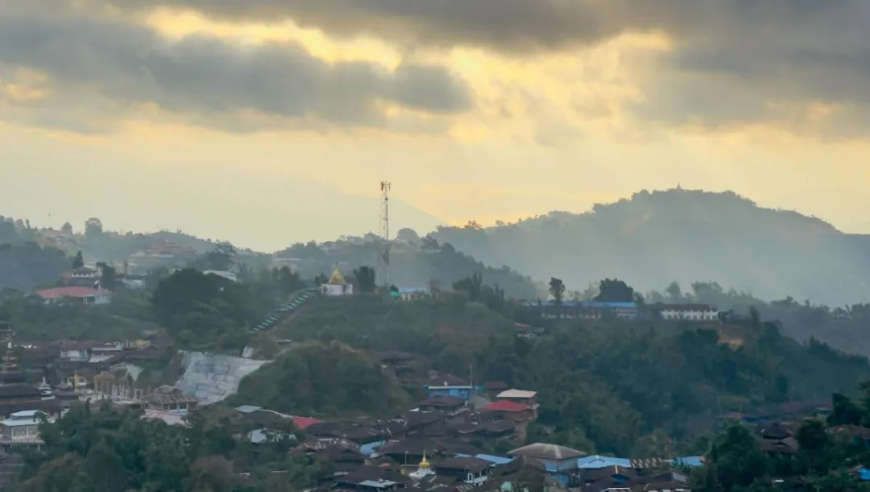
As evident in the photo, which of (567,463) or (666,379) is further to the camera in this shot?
(666,379)

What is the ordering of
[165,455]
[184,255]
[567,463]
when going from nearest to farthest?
1. [165,455]
2. [567,463]
3. [184,255]

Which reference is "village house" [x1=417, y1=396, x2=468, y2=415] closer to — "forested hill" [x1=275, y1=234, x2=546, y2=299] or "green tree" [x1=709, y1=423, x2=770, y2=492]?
"green tree" [x1=709, y1=423, x2=770, y2=492]

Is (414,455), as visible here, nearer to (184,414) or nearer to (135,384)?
(184,414)

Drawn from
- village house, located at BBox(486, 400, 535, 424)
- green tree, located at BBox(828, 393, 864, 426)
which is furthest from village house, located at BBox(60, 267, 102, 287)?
green tree, located at BBox(828, 393, 864, 426)

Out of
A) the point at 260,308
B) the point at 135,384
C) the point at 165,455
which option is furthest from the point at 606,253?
the point at 165,455

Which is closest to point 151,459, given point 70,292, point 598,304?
point 70,292

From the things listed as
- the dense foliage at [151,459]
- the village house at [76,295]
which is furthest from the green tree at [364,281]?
the dense foliage at [151,459]
